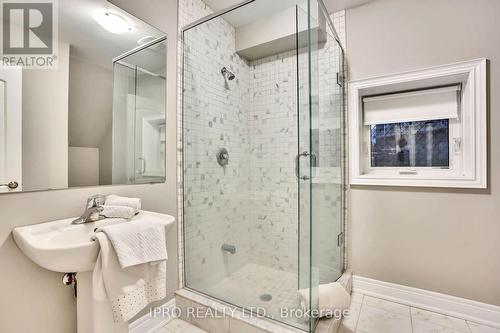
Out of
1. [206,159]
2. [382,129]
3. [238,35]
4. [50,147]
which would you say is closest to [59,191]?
[50,147]

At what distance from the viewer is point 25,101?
1016 mm

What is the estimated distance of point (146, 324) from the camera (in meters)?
1.50

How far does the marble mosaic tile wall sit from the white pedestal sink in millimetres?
745

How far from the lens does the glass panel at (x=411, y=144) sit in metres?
1.88

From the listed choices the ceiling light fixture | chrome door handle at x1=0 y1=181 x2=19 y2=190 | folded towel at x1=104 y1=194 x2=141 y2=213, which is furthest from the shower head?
chrome door handle at x1=0 y1=181 x2=19 y2=190

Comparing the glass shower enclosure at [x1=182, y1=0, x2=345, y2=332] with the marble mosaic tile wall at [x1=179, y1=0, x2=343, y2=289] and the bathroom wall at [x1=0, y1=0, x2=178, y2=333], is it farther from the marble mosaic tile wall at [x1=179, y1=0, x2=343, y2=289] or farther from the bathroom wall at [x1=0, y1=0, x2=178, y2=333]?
the bathroom wall at [x1=0, y1=0, x2=178, y2=333]

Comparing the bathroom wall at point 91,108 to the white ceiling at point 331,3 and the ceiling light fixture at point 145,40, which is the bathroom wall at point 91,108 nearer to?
the ceiling light fixture at point 145,40

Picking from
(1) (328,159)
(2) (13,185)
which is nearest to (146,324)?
(2) (13,185)

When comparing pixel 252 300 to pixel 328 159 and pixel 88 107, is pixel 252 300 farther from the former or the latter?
pixel 88 107

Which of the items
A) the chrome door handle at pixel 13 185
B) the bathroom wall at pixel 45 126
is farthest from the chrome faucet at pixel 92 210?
the chrome door handle at pixel 13 185

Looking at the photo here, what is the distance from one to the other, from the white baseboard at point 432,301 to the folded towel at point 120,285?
1696 millimetres

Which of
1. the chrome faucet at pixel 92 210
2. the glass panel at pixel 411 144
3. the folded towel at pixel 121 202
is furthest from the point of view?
the glass panel at pixel 411 144

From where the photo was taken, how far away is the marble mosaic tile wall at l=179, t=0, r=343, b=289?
178cm

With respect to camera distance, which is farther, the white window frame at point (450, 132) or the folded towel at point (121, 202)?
the white window frame at point (450, 132)
